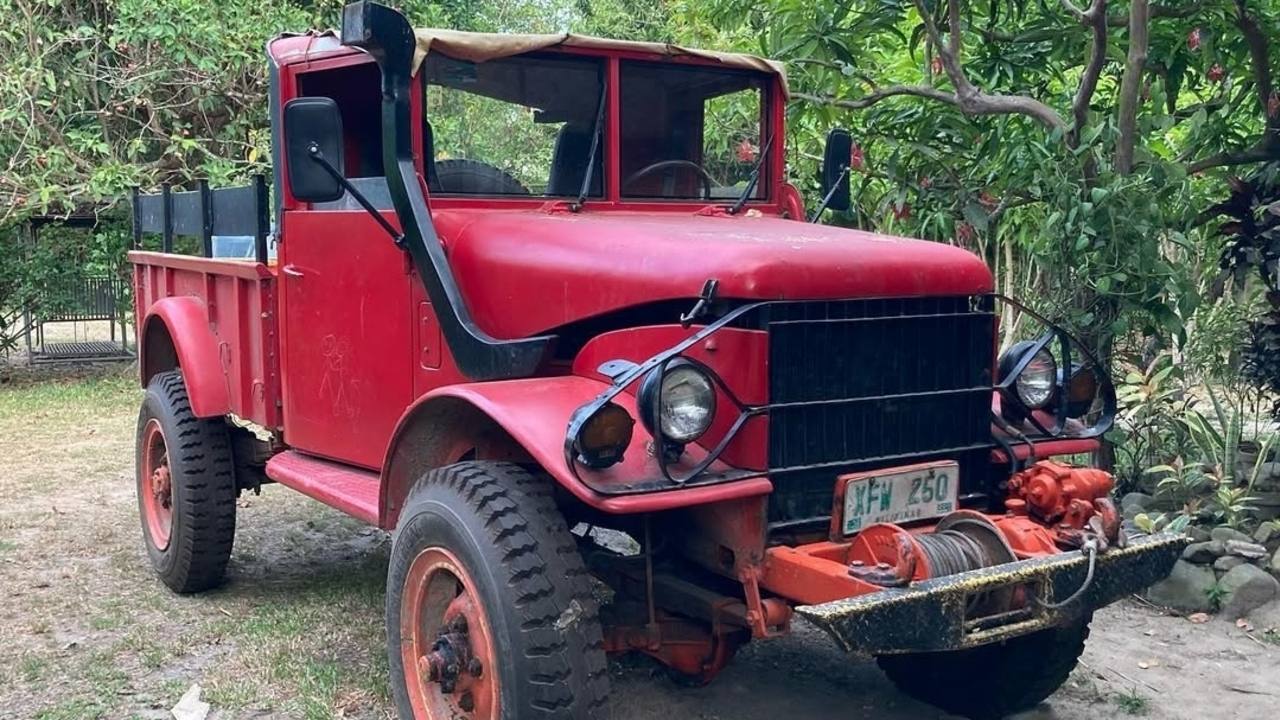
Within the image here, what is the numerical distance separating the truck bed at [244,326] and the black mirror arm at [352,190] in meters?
0.95

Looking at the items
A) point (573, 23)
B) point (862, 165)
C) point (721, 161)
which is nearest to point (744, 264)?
point (721, 161)

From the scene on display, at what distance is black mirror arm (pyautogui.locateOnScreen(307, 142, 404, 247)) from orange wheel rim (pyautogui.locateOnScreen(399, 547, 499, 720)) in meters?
1.13

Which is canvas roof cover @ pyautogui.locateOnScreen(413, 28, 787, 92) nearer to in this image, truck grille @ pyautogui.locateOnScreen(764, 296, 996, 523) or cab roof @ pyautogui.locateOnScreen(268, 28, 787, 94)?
cab roof @ pyautogui.locateOnScreen(268, 28, 787, 94)

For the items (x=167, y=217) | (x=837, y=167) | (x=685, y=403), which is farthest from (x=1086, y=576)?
(x=167, y=217)

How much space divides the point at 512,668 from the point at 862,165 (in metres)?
4.55

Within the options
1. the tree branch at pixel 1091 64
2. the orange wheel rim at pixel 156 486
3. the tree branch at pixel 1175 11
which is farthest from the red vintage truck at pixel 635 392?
the tree branch at pixel 1175 11

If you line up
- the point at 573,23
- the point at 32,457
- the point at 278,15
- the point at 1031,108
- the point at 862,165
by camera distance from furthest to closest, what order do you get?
the point at 573,23 < the point at 278,15 < the point at 32,457 < the point at 862,165 < the point at 1031,108

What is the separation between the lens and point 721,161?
4.57 m

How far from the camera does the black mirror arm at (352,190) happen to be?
3729mm

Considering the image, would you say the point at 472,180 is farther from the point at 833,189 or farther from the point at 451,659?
the point at 451,659

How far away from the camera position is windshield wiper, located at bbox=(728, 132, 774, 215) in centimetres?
450

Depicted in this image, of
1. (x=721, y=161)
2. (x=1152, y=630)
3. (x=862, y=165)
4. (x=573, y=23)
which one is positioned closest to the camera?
(x=721, y=161)

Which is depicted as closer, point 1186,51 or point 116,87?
point 1186,51

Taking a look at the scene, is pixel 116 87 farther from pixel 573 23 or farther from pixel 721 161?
pixel 721 161
